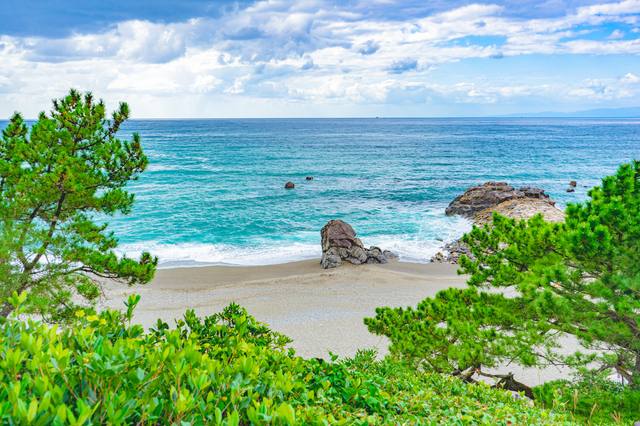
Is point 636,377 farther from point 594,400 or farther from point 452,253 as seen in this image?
point 452,253

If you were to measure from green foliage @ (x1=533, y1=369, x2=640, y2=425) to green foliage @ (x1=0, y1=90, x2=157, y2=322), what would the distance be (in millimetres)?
9126

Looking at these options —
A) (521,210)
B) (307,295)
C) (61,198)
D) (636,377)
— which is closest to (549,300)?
(636,377)

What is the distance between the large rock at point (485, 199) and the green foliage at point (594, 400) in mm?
24345

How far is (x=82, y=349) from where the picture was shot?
108 inches

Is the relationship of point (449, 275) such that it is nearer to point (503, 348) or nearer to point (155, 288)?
point (503, 348)

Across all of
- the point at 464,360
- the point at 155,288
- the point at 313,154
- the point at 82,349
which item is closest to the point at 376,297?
the point at 464,360

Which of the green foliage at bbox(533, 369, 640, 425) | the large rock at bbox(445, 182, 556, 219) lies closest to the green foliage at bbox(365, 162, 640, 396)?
the green foliage at bbox(533, 369, 640, 425)

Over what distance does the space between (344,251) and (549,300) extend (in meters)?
14.3

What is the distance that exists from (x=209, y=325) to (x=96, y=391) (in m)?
2.16

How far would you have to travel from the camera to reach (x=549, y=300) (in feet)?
21.0

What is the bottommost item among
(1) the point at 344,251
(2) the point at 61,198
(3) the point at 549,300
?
(1) the point at 344,251

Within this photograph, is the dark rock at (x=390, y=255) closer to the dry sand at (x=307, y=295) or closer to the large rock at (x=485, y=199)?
the dry sand at (x=307, y=295)

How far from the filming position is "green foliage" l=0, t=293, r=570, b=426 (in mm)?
2092

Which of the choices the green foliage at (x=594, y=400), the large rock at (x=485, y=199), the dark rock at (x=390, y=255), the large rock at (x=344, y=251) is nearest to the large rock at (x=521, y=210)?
the large rock at (x=485, y=199)
